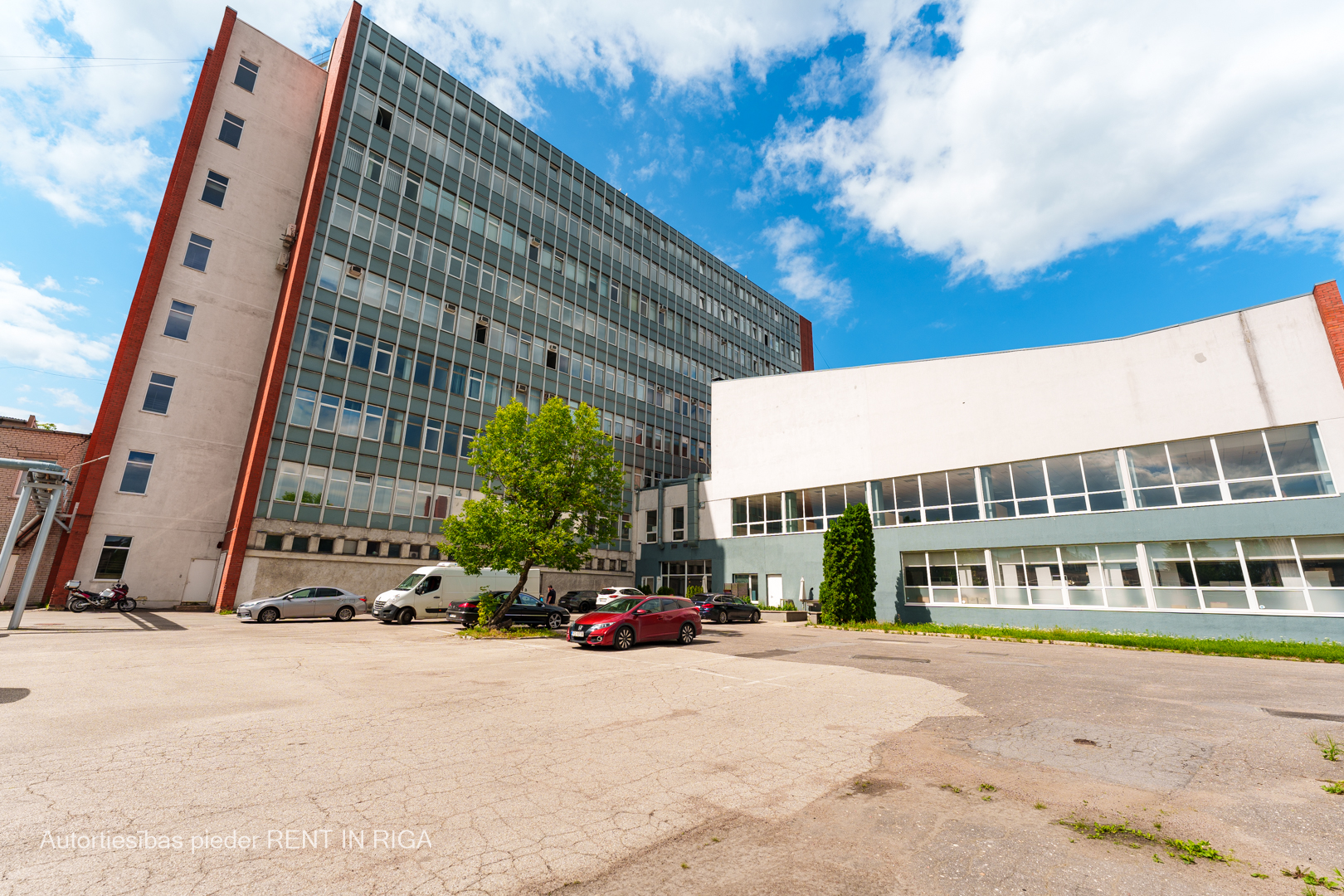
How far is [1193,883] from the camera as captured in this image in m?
3.55

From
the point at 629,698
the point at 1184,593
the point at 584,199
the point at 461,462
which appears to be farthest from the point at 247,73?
the point at 1184,593

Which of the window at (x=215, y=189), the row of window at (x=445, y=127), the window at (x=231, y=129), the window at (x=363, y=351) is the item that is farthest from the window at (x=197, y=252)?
the row of window at (x=445, y=127)

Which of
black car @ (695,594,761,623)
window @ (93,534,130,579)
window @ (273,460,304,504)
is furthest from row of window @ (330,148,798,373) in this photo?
black car @ (695,594,761,623)

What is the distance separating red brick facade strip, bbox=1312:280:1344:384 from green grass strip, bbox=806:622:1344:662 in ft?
32.2

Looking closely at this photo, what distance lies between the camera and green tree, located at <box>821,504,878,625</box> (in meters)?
27.6

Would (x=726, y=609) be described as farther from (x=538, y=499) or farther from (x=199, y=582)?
(x=199, y=582)

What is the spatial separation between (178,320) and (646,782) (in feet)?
124

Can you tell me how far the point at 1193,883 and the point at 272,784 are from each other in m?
7.12

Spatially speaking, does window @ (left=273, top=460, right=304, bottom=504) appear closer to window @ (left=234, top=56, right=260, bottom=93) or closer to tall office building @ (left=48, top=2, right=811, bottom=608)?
tall office building @ (left=48, top=2, right=811, bottom=608)

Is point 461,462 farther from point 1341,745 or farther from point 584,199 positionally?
point 1341,745

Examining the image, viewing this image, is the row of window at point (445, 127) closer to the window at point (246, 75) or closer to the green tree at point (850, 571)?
the window at point (246, 75)

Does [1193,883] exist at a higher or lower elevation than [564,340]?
lower

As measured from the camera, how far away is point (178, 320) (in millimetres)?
30391

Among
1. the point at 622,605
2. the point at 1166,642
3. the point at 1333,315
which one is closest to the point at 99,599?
the point at 622,605
